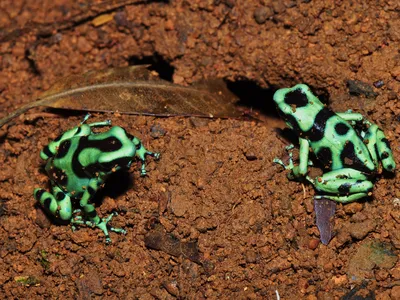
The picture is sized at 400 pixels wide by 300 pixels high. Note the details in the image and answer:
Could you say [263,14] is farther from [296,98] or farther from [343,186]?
[343,186]

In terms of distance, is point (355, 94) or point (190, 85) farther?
point (190, 85)

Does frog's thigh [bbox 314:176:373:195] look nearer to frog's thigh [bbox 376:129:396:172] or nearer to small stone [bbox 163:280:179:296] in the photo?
frog's thigh [bbox 376:129:396:172]

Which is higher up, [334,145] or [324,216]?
[334,145]

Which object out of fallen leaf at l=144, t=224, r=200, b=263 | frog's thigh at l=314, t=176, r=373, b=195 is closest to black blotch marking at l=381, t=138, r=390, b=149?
frog's thigh at l=314, t=176, r=373, b=195

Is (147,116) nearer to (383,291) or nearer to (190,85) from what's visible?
(190,85)

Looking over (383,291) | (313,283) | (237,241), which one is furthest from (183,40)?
(383,291)

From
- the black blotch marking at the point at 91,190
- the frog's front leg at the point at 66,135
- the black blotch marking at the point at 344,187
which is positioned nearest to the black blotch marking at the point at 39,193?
the frog's front leg at the point at 66,135

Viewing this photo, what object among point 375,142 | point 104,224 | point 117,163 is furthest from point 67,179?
point 375,142
